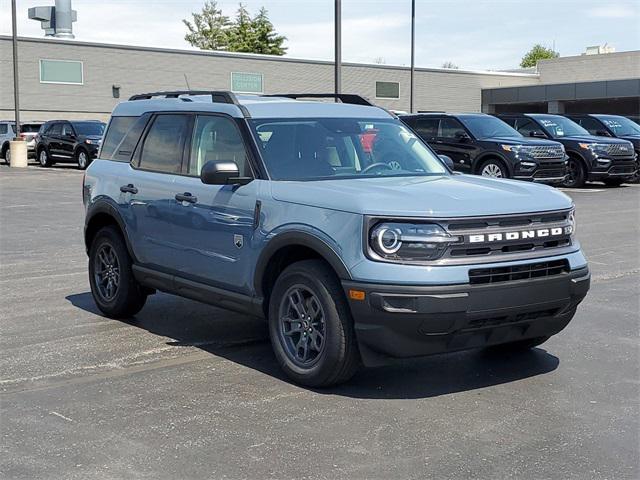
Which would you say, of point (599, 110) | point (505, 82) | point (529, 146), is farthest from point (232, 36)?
point (529, 146)

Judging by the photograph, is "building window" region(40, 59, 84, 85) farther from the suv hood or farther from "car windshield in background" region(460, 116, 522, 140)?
the suv hood

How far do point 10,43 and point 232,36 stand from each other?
34.7 meters

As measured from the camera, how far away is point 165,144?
7.52 metres

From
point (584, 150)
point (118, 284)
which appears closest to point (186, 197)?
point (118, 284)

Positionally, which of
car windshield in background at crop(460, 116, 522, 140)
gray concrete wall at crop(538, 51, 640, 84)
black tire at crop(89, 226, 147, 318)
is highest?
gray concrete wall at crop(538, 51, 640, 84)

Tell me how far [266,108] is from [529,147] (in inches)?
572

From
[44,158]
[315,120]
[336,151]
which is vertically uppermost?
[315,120]

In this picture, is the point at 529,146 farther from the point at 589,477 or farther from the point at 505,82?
the point at 505,82

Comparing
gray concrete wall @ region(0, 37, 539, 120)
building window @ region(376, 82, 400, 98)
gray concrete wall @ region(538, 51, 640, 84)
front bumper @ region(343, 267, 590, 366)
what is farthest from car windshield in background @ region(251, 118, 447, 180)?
gray concrete wall @ region(538, 51, 640, 84)

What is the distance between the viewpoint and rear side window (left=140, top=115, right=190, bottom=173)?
24.1 feet

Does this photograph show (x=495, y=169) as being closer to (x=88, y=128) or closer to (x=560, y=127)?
(x=560, y=127)

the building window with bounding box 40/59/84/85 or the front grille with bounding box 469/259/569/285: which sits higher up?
the building window with bounding box 40/59/84/85

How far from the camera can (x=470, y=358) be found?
21.9 ft

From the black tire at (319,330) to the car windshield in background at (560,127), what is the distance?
60.9ft
